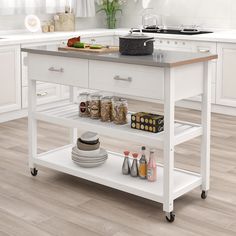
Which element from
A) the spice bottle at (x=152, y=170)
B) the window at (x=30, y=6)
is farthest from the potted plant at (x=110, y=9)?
the spice bottle at (x=152, y=170)

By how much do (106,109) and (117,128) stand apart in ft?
0.62

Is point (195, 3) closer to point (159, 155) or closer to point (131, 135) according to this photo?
point (159, 155)

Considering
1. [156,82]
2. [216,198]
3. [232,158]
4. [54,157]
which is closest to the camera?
[156,82]

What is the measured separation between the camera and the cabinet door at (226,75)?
17.6 ft

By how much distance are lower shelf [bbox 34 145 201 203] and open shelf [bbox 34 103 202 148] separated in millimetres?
282

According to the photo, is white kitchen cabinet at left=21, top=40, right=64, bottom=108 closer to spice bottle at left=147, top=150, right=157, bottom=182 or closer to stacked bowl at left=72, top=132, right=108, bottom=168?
stacked bowl at left=72, top=132, right=108, bottom=168

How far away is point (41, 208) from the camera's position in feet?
10.3

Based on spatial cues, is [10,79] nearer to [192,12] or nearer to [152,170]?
[192,12]

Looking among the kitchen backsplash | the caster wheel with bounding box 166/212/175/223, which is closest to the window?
the kitchen backsplash

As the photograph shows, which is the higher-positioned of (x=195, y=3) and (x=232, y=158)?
(x=195, y=3)

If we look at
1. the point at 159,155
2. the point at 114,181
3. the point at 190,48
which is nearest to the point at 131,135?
the point at 114,181

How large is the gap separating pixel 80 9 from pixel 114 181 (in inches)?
148

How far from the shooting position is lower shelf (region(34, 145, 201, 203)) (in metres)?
3.08

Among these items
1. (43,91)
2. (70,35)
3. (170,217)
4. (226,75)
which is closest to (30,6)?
(70,35)
